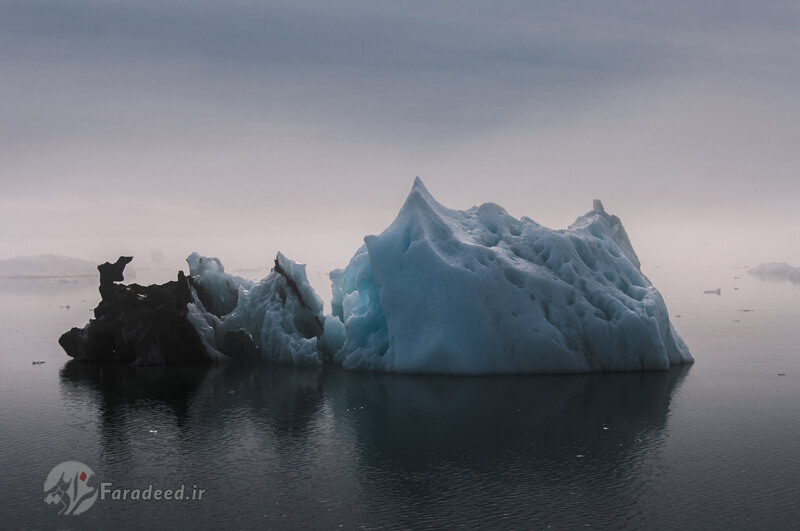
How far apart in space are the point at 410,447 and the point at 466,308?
12.1 meters

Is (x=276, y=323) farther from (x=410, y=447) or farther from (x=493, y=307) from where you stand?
(x=410, y=447)

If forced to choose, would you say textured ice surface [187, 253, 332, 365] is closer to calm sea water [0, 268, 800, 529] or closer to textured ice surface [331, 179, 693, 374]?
calm sea water [0, 268, 800, 529]

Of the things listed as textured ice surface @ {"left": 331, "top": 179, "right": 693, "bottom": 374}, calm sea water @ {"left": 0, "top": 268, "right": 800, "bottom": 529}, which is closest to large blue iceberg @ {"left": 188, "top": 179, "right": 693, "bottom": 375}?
textured ice surface @ {"left": 331, "top": 179, "right": 693, "bottom": 374}

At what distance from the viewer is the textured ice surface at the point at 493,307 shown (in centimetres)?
3622

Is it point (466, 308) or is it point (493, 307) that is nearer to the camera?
point (466, 308)

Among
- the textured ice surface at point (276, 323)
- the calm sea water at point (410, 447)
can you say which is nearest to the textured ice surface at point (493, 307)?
the calm sea water at point (410, 447)

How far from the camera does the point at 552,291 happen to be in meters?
37.8

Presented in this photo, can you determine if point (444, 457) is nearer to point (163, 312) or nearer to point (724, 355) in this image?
point (163, 312)

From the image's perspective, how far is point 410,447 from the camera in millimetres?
25031

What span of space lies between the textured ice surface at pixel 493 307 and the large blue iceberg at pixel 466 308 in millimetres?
63

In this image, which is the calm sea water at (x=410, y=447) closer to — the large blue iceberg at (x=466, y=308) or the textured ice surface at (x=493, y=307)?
the textured ice surface at (x=493, y=307)

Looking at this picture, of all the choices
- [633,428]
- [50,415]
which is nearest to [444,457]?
[633,428]

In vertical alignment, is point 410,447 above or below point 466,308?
below

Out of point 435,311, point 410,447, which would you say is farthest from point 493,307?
point 410,447
